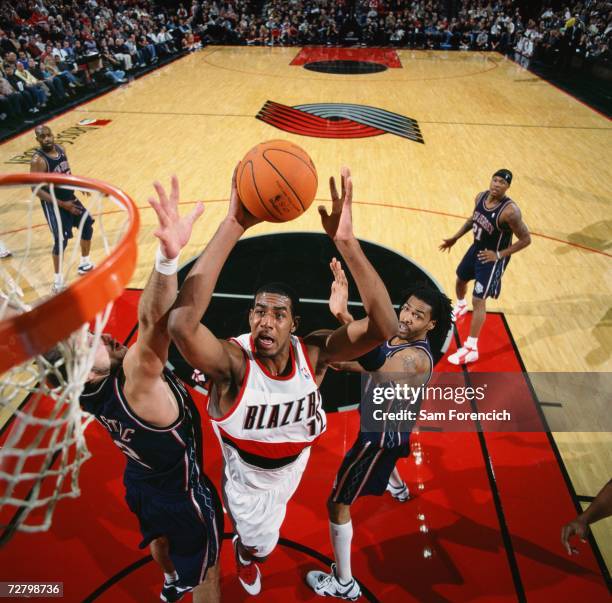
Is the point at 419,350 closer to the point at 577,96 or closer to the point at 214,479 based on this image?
the point at 214,479

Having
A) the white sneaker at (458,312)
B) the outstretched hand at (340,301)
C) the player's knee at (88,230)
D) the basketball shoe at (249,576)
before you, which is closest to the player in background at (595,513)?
the outstretched hand at (340,301)

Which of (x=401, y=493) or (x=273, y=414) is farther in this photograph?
(x=401, y=493)

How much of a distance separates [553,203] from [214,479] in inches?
291

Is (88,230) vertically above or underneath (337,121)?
above

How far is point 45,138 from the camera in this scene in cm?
511

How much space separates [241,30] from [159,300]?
83.8 feet

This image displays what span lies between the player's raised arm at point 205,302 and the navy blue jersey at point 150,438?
0.31 metres

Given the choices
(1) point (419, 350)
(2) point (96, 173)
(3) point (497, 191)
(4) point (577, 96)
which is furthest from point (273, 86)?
(1) point (419, 350)

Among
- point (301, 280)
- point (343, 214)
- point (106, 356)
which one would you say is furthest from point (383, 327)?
point (301, 280)

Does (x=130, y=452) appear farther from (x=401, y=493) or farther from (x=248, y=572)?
(x=401, y=493)

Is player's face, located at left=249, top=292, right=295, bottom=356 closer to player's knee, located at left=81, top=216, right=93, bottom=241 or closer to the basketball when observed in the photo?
the basketball

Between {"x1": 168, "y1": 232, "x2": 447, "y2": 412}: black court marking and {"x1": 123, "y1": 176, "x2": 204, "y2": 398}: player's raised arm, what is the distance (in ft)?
8.13

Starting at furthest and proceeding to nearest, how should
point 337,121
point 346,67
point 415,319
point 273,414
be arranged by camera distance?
point 346,67 < point 337,121 < point 415,319 < point 273,414

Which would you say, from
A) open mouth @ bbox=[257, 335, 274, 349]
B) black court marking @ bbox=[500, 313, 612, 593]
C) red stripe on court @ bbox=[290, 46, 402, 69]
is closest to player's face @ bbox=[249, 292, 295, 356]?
open mouth @ bbox=[257, 335, 274, 349]
